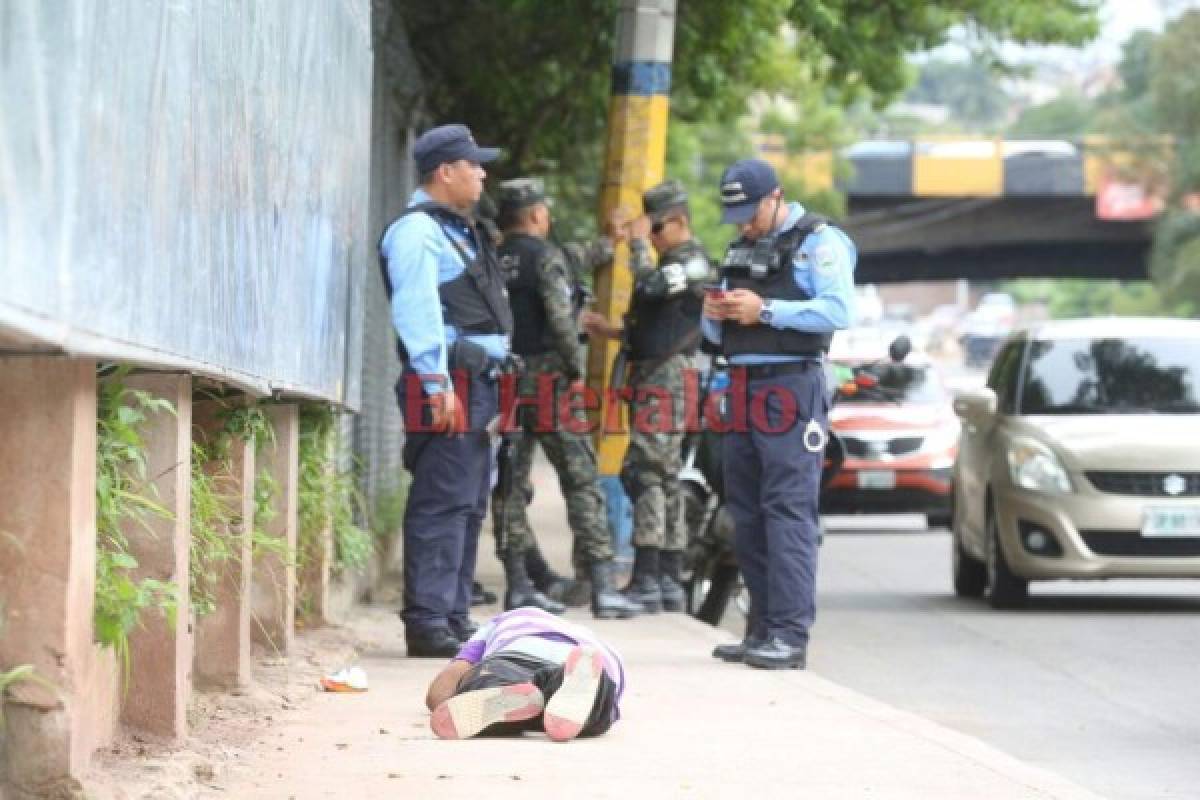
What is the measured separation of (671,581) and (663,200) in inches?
74.2

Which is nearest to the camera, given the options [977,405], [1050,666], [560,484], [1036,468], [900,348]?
[900,348]

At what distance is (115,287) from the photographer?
15.3ft

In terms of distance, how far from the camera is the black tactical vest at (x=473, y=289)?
9805 mm

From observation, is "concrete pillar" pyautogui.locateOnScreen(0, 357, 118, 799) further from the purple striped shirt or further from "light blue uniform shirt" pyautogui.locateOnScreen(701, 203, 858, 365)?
"light blue uniform shirt" pyautogui.locateOnScreen(701, 203, 858, 365)

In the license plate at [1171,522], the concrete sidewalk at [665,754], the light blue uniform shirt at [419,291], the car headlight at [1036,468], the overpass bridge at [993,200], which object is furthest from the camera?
the overpass bridge at [993,200]

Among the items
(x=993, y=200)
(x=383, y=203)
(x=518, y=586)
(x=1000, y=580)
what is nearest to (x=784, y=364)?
(x=518, y=586)

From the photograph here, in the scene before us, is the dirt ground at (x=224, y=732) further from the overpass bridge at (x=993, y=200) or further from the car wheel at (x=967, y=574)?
the overpass bridge at (x=993, y=200)

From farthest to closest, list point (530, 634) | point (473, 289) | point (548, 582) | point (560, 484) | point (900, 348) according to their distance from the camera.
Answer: point (548, 582)
point (560, 484)
point (900, 348)
point (473, 289)
point (530, 634)

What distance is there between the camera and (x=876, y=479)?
22.3 m

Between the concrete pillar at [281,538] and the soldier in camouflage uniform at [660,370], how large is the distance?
11.5 ft

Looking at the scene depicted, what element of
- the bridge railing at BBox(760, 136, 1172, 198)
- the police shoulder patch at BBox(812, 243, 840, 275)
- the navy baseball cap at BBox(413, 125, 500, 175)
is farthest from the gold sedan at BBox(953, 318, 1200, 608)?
the bridge railing at BBox(760, 136, 1172, 198)

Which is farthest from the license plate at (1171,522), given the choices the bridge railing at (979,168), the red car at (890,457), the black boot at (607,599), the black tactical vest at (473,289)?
the bridge railing at (979,168)

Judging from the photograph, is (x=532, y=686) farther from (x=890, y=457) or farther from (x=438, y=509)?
(x=890, y=457)

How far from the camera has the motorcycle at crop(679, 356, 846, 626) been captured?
1274 centimetres
